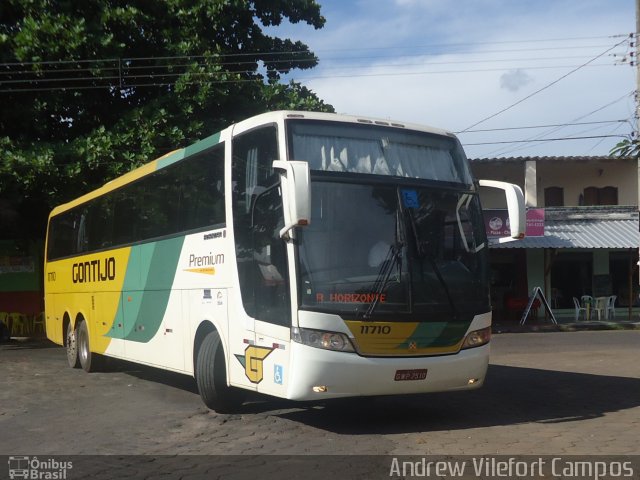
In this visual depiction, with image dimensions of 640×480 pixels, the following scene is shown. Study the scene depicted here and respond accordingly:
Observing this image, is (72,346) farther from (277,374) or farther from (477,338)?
(477,338)

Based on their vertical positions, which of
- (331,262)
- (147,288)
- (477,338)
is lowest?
(477,338)

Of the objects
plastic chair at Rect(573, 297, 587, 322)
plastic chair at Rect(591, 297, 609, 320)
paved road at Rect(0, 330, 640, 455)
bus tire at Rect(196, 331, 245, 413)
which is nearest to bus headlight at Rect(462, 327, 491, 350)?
paved road at Rect(0, 330, 640, 455)

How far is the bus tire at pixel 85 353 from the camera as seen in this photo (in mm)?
13781

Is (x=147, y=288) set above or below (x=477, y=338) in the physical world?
above

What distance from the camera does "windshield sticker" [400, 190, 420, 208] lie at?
8.01 meters

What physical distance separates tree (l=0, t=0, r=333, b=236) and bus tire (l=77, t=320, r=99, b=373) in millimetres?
4507

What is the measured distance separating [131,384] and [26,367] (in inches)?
154

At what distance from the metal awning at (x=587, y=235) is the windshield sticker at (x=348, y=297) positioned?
1768 centimetres

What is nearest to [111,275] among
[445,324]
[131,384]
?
[131,384]

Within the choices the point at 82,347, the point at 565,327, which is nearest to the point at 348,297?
the point at 82,347

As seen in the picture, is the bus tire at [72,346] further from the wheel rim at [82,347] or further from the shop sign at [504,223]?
the shop sign at [504,223]

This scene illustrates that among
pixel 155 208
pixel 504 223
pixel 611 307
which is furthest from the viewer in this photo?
pixel 611 307

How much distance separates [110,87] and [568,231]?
16335mm

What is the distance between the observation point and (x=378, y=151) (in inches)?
326
